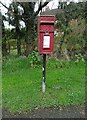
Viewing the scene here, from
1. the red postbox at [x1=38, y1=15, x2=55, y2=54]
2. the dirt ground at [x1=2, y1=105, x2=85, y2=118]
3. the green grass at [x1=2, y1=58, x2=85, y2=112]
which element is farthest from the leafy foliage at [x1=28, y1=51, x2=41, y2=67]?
the dirt ground at [x1=2, y1=105, x2=85, y2=118]

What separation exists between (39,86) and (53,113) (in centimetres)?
154

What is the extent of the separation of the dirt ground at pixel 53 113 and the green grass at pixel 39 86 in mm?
146

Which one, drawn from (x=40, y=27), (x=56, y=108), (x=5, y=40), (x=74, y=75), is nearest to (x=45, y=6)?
(x=5, y=40)

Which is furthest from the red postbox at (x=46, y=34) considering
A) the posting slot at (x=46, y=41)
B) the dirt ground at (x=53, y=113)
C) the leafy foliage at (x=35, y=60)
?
the leafy foliage at (x=35, y=60)

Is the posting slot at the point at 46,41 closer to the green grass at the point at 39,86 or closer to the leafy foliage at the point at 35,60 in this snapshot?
the green grass at the point at 39,86

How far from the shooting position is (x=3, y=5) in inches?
504

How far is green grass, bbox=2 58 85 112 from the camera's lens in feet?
17.4

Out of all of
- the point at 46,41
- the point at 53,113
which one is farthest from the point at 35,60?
the point at 53,113

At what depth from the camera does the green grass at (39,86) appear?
5.30m

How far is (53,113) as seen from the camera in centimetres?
487

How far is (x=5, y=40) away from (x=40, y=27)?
848 cm

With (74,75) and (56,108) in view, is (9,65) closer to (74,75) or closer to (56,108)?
(74,75)

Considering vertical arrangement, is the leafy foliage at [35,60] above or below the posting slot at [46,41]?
below

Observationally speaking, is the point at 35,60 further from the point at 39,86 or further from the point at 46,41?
the point at 46,41
